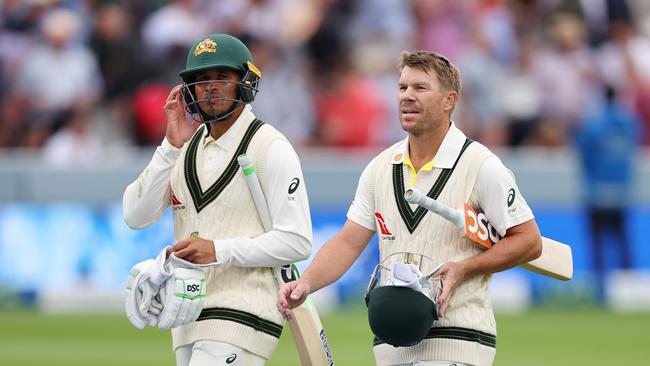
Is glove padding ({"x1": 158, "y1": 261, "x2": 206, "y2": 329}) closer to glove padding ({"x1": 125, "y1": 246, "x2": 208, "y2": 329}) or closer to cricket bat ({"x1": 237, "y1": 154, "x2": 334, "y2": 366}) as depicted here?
glove padding ({"x1": 125, "y1": 246, "x2": 208, "y2": 329})

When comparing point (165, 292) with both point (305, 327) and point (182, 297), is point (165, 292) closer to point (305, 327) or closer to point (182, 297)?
point (182, 297)

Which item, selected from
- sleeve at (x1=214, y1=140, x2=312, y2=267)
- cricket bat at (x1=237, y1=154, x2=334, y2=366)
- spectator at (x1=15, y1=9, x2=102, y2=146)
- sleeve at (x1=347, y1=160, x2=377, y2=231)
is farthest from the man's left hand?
spectator at (x1=15, y1=9, x2=102, y2=146)

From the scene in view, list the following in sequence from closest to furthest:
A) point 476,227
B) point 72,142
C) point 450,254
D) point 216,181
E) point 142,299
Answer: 1. point 476,227
2. point 450,254
3. point 142,299
4. point 216,181
5. point 72,142

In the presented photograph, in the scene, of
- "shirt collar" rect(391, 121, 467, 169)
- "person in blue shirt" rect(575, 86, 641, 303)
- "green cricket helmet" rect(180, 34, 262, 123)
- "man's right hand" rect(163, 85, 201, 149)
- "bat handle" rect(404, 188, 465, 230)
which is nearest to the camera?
"bat handle" rect(404, 188, 465, 230)

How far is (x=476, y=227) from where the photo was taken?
19.6 ft

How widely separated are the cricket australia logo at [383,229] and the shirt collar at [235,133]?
2.35ft

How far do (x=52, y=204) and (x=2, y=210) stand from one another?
527 mm

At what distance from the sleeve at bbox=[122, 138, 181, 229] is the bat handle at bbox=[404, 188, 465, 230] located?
116 centimetres

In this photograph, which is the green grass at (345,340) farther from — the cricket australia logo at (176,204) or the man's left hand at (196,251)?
the man's left hand at (196,251)

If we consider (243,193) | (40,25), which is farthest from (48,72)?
(243,193)

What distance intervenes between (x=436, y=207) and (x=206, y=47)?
1.29 m

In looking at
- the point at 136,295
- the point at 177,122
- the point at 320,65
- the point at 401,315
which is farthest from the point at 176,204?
the point at 320,65

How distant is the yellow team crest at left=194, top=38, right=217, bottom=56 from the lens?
6297 millimetres

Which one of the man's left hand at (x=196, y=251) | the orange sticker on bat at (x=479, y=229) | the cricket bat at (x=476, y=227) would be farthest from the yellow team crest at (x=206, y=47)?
the orange sticker on bat at (x=479, y=229)
